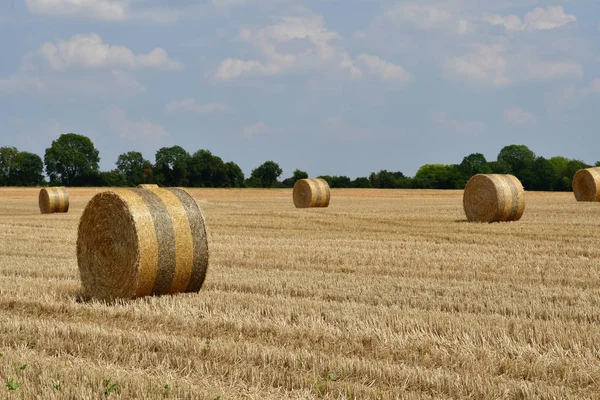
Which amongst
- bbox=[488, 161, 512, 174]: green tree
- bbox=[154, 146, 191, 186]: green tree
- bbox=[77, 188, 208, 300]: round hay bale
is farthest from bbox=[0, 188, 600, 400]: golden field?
bbox=[488, 161, 512, 174]: green tree

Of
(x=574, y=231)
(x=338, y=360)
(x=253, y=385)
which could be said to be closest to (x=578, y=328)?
(x=338, y=360)

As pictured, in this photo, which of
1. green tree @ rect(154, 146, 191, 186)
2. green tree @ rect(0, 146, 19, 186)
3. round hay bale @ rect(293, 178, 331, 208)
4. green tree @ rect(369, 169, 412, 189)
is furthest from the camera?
green tree @ rect(0, 146, 19, 186)

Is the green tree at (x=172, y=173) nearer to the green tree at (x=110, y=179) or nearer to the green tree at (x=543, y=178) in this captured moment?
the green tree at (x=110, y=179)

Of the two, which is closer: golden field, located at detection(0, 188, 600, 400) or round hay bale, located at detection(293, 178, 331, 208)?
golden field, located at detection(0, 188, 600, 400)

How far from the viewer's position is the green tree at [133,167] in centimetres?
7281

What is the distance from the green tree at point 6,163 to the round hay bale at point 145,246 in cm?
7021

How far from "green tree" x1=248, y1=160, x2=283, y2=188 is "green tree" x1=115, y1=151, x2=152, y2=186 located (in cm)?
1061

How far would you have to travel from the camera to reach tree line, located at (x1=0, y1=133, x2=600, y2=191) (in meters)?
64.2

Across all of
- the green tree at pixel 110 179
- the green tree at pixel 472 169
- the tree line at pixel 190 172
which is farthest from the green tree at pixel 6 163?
the green tree at pixel 472 169

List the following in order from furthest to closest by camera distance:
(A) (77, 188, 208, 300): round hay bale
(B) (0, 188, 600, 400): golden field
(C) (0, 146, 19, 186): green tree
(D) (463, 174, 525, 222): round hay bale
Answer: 1. (C) (0, 146, 19, 186): green tree
2. (D) (463, 174, 525, 222): round hay bale
3. (A) (77, 188, 208, 300): round hay bale
4. (B) (0, 188, 600, 400): golden field

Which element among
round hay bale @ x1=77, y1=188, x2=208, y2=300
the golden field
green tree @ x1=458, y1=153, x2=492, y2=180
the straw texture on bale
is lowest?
the golden field

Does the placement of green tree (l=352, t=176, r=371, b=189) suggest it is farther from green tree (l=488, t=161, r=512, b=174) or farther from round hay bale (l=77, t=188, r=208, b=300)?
round hay bale (l=77, t=188, r=208, b=300)

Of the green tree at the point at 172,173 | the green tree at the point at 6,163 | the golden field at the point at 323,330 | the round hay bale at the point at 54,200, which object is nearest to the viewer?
the golden field at the point at 323,330

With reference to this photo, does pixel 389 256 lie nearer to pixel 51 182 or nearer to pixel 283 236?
pixel 283 236
